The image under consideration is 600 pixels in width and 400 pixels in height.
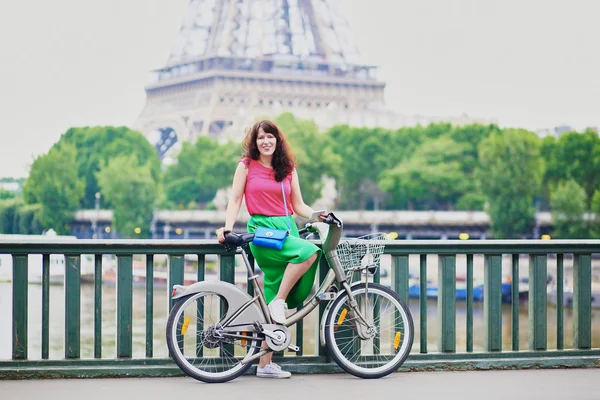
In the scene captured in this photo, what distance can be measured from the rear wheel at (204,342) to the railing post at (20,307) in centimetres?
78

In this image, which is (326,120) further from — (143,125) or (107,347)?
(107,347)

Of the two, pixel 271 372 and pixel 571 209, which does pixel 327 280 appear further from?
pixel 571 209

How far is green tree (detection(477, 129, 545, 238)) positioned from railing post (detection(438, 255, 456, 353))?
44625 millimetres

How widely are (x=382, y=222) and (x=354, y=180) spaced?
188 inches

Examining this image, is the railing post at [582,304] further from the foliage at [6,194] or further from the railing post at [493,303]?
the foliage at [6,194]

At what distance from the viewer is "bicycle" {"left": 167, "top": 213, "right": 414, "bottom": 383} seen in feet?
17.2

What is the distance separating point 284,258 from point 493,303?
4.25 ft

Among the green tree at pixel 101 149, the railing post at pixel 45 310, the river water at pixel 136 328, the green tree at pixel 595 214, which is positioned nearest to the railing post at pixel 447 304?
the railing post at pixel 45 310

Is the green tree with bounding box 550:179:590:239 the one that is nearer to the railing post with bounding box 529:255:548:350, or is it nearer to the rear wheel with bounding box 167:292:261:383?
the railing post with bounding box 529:255:548:350

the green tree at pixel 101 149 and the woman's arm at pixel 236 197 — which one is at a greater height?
the green tree at pixel 101 149

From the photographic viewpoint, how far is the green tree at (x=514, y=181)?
4972cm

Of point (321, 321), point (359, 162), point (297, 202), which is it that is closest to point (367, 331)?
point (321, 321)

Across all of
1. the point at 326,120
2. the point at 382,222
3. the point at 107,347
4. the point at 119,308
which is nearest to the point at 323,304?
the point at 119,308

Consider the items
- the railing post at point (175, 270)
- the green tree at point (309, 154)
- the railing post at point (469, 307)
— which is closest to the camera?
the railing post at point (175, 270)
